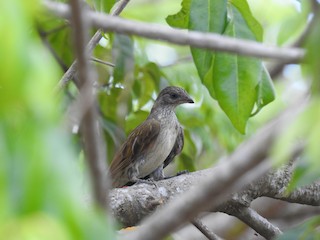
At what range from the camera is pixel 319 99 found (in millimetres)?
1633

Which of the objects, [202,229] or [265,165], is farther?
[202,229]

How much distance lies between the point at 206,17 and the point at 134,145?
290 centimetres

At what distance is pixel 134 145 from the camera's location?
6555 millimetres

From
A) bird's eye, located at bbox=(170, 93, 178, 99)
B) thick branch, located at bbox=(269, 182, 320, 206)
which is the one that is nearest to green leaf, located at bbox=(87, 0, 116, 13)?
thick branch, located at bbox=(269, 182, 320, 206)

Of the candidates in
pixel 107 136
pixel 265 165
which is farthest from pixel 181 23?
pixel 265 165

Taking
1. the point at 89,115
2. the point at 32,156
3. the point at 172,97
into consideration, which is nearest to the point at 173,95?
the point at 172,97

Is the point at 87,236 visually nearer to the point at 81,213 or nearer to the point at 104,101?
the point at 81,213

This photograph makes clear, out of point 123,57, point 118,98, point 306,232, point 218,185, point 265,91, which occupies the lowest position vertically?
point 118,98

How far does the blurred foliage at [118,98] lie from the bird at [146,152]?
0.10 m

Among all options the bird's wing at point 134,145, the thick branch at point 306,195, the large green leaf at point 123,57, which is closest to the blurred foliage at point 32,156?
the thick branch at point 306,195

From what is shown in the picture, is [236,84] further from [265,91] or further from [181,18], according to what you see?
[181,18]

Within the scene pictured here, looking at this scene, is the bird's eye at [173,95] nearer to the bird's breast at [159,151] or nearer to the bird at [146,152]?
the bird at [146,152]

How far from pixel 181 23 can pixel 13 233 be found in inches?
114

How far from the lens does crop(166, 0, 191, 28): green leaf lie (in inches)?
162
